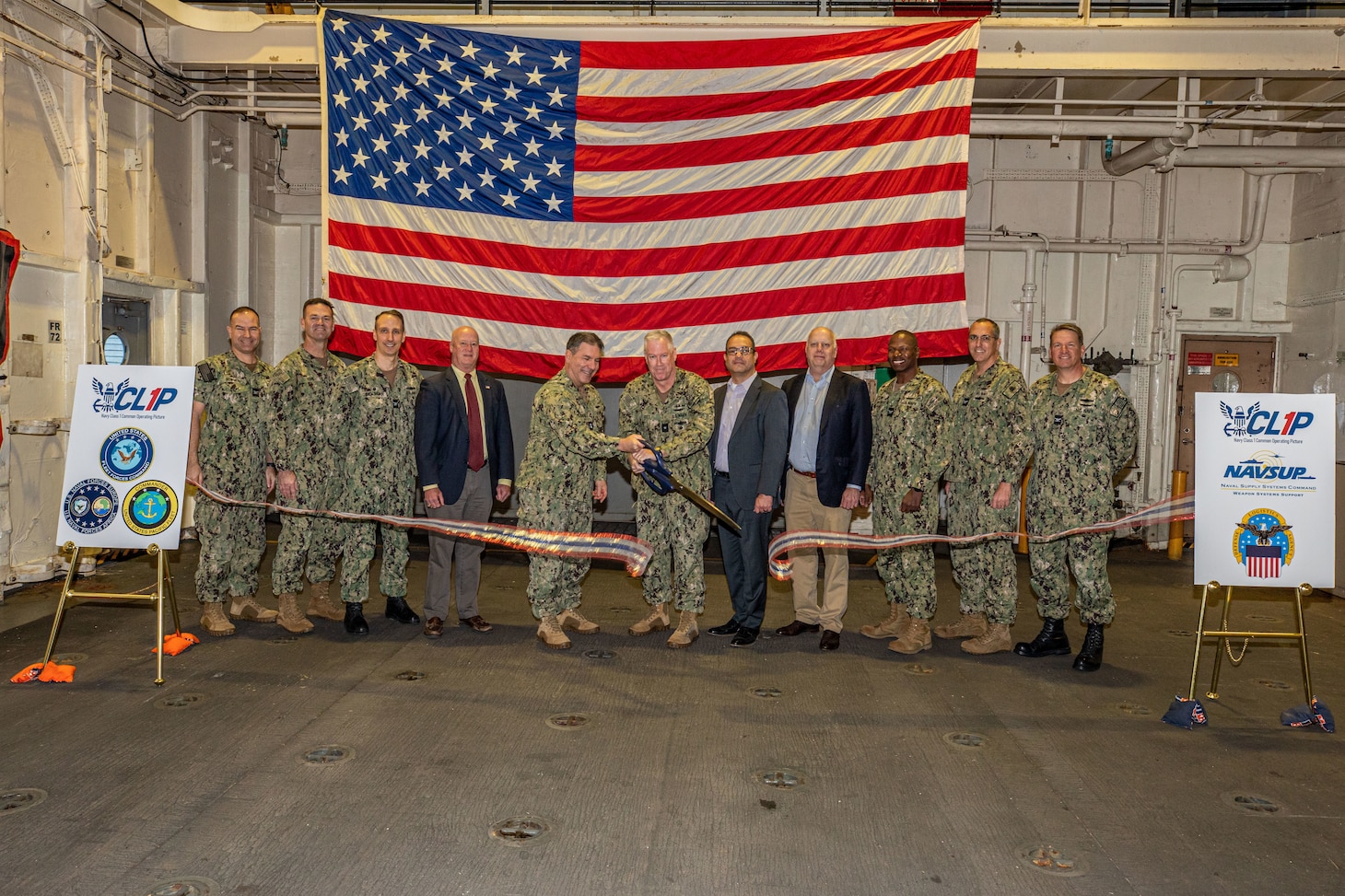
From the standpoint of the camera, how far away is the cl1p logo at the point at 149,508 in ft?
13.4

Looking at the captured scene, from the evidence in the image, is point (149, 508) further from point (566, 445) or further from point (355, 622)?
point (566, 445)

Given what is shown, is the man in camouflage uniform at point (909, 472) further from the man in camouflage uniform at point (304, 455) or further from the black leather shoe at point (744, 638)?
the man in camouflage uniform at point (304, 455)

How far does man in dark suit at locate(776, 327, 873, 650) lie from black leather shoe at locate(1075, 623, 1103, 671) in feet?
3.96

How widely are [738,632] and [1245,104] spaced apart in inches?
210

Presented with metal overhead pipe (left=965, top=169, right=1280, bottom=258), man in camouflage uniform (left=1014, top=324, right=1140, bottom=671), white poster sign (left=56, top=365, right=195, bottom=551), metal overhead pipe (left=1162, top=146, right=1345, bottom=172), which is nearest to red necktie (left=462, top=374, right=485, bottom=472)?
white poster sign (left=56, top=365, right=195, bottom=551)

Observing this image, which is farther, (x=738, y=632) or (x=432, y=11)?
(x=432, y=11)

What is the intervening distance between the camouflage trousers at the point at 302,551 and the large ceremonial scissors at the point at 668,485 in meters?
1.83

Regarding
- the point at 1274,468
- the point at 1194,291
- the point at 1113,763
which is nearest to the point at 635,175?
the point at 1274,468

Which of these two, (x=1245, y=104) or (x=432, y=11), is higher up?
(x=432, y=11)

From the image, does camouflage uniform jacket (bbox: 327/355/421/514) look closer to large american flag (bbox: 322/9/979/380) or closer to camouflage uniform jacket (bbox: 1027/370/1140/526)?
large american flag (bbox: 322/9/979/380)

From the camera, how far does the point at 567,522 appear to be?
4695 mm

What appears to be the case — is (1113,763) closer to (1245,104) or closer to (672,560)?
(672,560)

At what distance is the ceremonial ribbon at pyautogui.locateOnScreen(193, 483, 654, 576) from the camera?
4.53m

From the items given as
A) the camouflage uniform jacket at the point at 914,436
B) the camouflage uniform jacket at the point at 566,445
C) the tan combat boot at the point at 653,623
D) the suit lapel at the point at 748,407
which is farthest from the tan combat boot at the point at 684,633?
the camouflage uniform jacket at the point at 914,436
